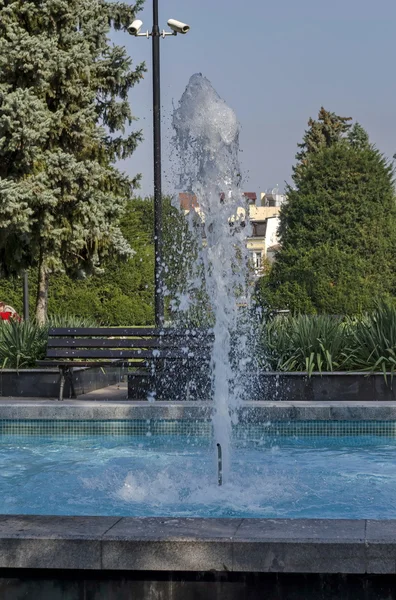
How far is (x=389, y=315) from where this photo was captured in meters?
11.6

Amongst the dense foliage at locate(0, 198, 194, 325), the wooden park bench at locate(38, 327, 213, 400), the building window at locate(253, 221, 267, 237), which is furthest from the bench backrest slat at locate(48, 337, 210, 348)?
the building window at locate(253, 221, 267, 237)

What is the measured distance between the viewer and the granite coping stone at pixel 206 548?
12.6 ft

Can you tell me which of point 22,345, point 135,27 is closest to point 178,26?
point 135,27

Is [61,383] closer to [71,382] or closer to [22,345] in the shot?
[71,382]

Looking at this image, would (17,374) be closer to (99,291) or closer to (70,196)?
(70,196)

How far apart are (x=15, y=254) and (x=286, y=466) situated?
54.1 ft

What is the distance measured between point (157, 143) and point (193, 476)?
→ 9051 mm

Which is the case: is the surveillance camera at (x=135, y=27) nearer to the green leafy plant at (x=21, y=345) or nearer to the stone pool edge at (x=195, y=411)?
the green leafy plant at (x=21, y=345)

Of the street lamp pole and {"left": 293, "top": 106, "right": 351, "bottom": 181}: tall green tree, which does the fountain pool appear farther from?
{"left": 293, "top": 106, "right": 351, "bottom": 181}: tall green tree

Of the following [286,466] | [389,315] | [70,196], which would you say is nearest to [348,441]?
[286,466]

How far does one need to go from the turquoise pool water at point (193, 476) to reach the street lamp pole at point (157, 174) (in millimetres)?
5118

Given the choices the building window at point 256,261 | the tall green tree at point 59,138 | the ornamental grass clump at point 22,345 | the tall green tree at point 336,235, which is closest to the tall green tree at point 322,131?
the building window at point 256,261

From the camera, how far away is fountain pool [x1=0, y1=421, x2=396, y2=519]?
6.26 meters

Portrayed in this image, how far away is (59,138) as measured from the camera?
24.8m
